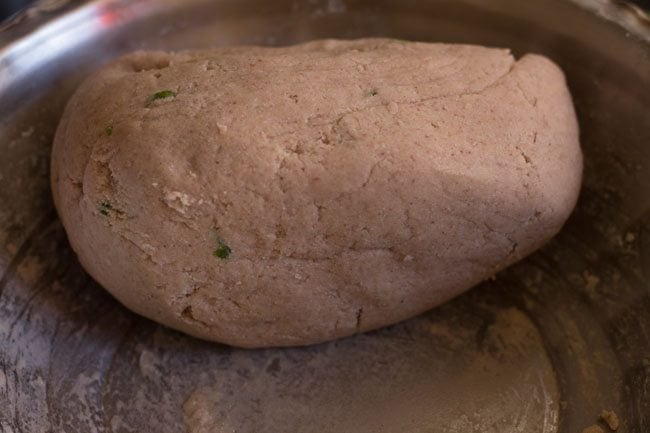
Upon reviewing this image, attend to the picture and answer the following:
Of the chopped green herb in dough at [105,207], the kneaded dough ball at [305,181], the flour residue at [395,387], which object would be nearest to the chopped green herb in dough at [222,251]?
the kneaded dough ball at [305,181]

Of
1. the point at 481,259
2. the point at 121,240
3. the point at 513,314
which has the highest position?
the point at 121,240

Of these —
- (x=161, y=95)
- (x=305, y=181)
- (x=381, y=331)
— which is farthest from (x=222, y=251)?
(x=381, y=331)

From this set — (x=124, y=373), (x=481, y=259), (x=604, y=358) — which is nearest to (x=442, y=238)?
(x=481, y=259)

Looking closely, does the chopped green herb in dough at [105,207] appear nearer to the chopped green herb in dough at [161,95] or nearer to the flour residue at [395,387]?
the chopped green herb in dough at [161,95]

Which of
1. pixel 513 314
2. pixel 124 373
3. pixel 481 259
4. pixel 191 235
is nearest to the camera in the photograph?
pixel 191 235

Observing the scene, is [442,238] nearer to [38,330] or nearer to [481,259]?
[481,259]

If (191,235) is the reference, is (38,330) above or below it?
below

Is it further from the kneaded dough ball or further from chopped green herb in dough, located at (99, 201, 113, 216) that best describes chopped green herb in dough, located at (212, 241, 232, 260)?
chopped green herb in dough, located at (99, 201, 113, 216)

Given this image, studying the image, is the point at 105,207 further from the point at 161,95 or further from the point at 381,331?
the point at 381,331
